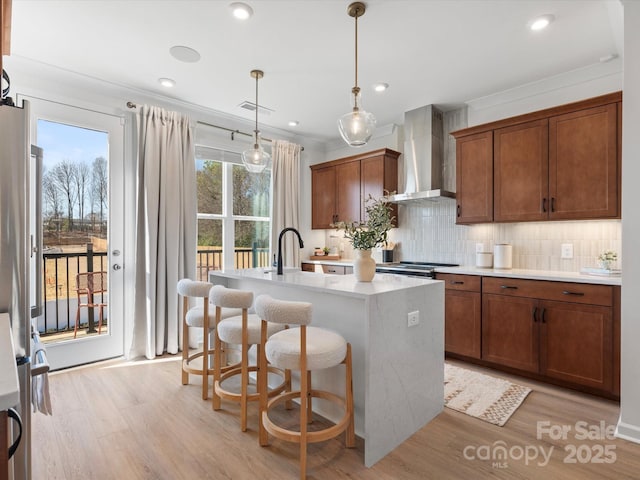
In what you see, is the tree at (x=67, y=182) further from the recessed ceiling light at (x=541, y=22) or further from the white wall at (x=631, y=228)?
the white wall at (x=631, y=228)

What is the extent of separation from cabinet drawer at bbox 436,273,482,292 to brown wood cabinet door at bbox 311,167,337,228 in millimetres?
2039

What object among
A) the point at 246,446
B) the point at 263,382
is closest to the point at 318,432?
the point at 263,382

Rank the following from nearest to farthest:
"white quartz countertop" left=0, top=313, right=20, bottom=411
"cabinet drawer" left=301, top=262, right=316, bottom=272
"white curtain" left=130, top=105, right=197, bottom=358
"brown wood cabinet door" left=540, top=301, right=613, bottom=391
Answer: "white quartz countertop" left=0, top=313, right=20, bottom=411, "brown wood cabinet door" left=540, top=301, right=613, bottom=391, "white curtain" left=130, top=105, right=197, bottom=358, "cabinet drawer" left=301, top=262, right=316, bottom=272

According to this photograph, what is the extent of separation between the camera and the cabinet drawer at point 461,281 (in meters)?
3.32

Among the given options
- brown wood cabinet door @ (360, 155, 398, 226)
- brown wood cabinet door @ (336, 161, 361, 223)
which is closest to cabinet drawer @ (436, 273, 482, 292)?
brown wood cabinet door @ (360, 155, 398, 226)

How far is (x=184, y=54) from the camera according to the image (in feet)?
9.45

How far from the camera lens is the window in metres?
4.29

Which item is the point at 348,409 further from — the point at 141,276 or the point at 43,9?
the point at 43,9

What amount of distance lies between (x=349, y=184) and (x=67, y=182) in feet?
10.8

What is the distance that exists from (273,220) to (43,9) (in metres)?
3.06

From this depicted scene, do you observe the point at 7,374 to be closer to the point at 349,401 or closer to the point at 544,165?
the point at 349,401

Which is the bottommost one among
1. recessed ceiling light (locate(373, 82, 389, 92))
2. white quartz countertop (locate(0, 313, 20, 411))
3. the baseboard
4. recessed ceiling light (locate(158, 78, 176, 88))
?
the baseboard

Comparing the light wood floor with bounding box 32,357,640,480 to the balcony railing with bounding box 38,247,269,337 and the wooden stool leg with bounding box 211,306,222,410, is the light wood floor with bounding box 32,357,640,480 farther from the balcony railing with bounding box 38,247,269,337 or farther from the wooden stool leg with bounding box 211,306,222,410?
the balcony railing with bounding box 38,247,269,337

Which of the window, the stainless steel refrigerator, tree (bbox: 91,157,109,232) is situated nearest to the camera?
the stainless steel refrigerator
